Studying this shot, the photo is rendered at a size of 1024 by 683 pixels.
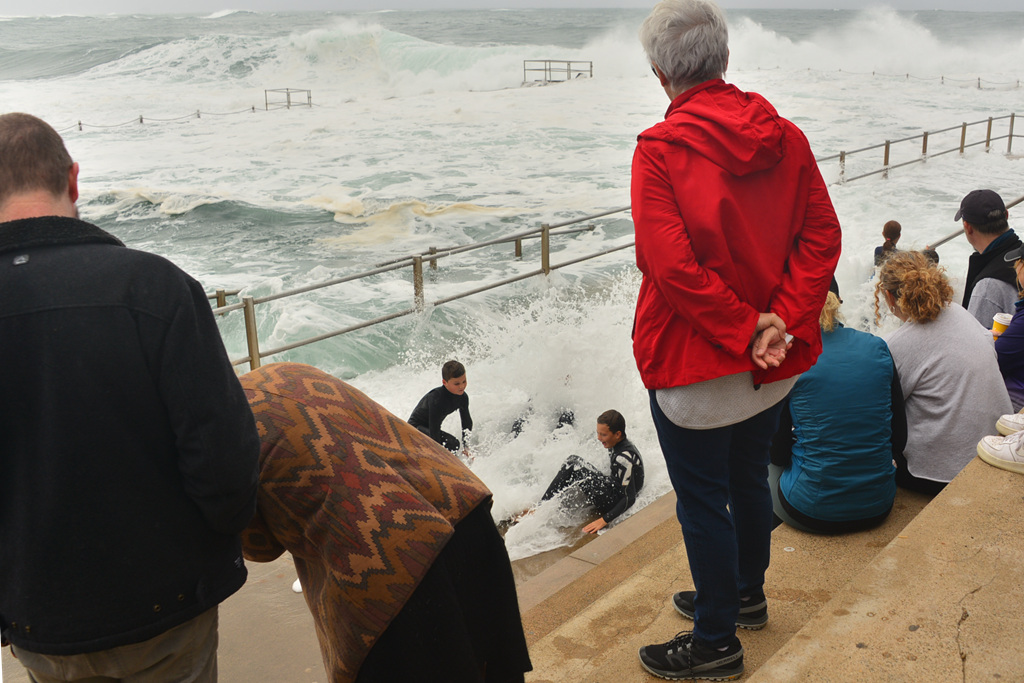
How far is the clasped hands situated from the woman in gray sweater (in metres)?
1.30

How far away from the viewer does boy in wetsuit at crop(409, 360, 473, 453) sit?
543 cm

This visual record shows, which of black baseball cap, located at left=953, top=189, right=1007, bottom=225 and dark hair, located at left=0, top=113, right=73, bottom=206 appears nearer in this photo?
dark hair, located at left=0, top=113, right=73, bottom=206

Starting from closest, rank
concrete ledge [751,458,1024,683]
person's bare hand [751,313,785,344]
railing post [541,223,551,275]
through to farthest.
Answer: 1. concrete ledge [751,458,1024,683]
2. person's bare hand [751,313,785,344]
3. railing post [541,223,551,275]

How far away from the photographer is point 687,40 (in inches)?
73.4

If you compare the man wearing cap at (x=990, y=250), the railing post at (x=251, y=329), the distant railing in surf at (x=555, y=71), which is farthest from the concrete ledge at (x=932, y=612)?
the distant railing in surf at (x=555, y=71)

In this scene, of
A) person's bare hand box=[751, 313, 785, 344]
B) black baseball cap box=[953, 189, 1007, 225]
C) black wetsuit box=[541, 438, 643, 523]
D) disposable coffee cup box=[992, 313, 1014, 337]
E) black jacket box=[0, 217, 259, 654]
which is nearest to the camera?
black jacket box=[0, 217, 259, 654]

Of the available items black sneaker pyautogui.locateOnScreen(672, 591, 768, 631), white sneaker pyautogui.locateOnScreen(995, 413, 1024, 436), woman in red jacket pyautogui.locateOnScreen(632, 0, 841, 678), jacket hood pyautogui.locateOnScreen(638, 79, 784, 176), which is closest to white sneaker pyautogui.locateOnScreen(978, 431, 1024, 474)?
white sneaker pyautogui.locateOnScreen(995, 413, 1024, 436)

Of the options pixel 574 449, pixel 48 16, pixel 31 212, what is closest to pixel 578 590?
pixel 31 212

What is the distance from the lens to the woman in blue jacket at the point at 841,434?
104 inches

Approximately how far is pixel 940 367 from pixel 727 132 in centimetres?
164

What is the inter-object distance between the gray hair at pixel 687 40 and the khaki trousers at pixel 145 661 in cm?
148

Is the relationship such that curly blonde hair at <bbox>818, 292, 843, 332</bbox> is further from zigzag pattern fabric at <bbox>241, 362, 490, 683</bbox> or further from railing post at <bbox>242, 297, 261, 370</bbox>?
railing post at <bbox>242, 297, 261, 370</bbox>

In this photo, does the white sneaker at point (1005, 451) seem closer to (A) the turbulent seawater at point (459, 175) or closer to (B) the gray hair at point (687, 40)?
(B) the gray hair at point (687, 40)

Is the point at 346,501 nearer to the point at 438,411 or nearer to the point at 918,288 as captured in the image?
the point at 918,288
